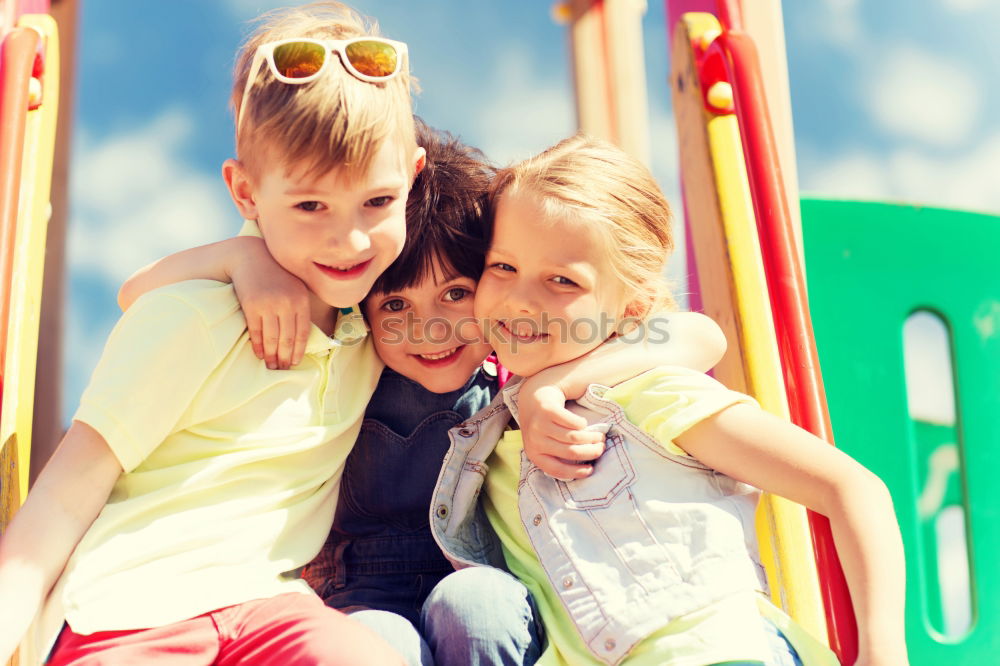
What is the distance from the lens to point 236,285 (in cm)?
133

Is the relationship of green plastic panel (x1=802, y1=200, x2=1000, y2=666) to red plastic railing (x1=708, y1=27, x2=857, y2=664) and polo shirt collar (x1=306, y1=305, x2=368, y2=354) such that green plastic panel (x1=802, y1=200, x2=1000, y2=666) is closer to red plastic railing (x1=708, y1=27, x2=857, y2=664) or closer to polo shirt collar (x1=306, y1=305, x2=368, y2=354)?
red plastic railing (x1=708, y1=27, x2=857, y2=664)

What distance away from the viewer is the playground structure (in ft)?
4.52

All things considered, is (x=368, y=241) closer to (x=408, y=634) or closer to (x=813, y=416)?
(x=408, y=634)

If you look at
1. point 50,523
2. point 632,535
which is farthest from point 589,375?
point 50,523

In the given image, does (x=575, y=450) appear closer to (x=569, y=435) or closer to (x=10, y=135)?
(x=569, y=435)

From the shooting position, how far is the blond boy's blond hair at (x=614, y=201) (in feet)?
4.28

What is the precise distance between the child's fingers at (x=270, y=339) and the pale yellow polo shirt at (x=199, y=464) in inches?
0.6

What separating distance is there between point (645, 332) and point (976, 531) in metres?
1.29

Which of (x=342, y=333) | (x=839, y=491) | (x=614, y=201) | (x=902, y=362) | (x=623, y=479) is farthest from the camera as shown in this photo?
(x=902, y=362)

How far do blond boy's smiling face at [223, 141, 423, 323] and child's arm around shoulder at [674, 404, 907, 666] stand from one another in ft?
1.66

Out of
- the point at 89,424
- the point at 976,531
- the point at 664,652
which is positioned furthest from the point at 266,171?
the point at 976,531

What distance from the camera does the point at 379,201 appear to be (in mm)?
1339

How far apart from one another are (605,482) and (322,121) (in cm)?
62

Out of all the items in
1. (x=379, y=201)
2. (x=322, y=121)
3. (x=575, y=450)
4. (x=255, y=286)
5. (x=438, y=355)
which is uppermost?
(x=322, y=121)
